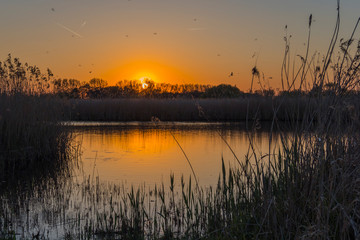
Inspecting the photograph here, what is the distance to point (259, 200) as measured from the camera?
3584 millimetres

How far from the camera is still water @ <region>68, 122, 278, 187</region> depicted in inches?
284

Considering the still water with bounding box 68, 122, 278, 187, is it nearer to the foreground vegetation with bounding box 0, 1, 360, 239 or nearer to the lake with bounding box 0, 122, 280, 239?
the lake with bounding box 0, 122, 280, 239

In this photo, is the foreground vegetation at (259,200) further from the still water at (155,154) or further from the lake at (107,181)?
the still water at (155,154)

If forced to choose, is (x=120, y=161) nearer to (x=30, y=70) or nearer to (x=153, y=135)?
(x=30, y=70)

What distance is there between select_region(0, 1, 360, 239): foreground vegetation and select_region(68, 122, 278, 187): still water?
1.01 m

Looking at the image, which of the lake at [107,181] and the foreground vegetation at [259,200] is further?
the lake at [107,181]

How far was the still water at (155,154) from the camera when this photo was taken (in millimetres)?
7216

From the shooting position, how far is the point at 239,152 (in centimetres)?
1008

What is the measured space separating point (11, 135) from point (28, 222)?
396cm

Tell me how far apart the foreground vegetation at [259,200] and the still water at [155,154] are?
101cm

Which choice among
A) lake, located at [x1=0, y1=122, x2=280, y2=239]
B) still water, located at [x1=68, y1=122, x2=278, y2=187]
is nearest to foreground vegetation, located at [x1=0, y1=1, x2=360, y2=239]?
lake, located at [x1=0, y1=122, x2=280, y2=239]

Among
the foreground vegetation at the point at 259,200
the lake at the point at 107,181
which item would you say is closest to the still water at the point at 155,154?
the lake at the point at 107,181

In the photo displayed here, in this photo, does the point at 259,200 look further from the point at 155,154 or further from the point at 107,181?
the point at 155,154

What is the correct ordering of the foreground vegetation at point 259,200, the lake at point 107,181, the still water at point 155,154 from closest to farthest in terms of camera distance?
the foreground vegetation at point 259,200
the lake at point 107,181
the still water at point 155,154
